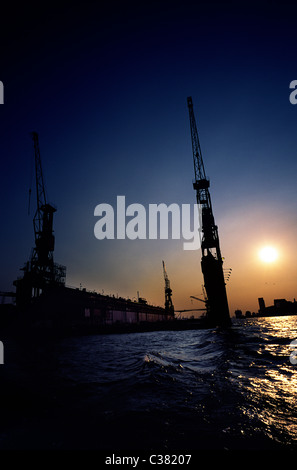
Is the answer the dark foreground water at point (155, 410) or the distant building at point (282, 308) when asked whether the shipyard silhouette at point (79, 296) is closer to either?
the dark foreground water at point (155, 410)

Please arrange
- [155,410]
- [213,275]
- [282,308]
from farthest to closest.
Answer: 1. [282,308]
2. [213,275]
3. [155,410]

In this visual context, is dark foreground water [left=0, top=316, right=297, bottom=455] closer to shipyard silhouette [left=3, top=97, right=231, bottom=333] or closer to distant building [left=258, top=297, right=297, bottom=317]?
shipyard silhouette [left=3, top=97, right=231, bottom=333]

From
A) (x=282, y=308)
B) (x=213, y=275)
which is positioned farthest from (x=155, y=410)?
(x=282, y=308)

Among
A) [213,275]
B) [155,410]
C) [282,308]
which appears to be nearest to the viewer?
[155,410]

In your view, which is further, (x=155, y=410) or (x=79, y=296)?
(x=79, y=296)

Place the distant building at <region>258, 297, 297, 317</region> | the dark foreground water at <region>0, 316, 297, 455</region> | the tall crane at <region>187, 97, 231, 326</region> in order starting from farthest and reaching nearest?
the distant building at <region>258, 297, 297, 317</region>, the tall crane at <region>187, 97, 231, 326</region>, the dark foreground water at <region>0, 316, 297, 455</region>

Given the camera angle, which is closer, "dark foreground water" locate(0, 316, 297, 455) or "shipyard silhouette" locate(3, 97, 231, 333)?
"dark foreground water" locate(0, 316, 297, 455)

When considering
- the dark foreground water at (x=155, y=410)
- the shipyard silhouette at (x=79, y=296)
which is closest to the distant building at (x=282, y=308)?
the shipyard silhouette at (x=79, y=296)

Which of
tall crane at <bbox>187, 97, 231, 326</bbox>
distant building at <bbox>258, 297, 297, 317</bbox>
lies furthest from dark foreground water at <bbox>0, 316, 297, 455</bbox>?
distant building at <bbox>258, 297, 297, 317</bbox>

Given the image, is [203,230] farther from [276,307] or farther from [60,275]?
[276,307]

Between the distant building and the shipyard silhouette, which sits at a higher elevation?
the shipyard silhouette

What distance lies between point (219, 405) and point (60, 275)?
195 ft

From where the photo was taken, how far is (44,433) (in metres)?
3.98

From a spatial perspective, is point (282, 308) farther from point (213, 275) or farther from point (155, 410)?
point (155, 410)
